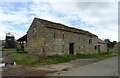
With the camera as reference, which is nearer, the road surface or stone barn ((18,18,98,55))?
the road surface

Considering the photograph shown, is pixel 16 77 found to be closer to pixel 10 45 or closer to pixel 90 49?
pixel 90 49

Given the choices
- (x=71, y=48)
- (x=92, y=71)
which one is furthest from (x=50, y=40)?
(x=92, y=71)

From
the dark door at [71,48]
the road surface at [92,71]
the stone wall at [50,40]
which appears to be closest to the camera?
the road surface at [92,71]

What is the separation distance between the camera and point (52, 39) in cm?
1770

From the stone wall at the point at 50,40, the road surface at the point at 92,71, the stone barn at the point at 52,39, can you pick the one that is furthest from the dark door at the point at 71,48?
the road surface at the point at 92,71

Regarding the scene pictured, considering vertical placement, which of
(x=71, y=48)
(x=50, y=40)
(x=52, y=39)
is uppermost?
Answer: (x=52, y=39)

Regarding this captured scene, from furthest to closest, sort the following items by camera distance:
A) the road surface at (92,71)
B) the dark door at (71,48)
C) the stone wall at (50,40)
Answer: the dark door at (71,48), the stone wall at (50,40), the road surface at (92,71)

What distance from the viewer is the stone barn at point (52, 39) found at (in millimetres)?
17359

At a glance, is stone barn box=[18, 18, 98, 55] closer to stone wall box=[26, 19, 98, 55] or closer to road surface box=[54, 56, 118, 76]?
stone wall box=[26, 19, 98, 55]

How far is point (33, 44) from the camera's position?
20078 mm

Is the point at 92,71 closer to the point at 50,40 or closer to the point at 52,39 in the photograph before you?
the point at 50,40

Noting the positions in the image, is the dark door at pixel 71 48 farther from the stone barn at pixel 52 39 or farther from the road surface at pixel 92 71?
the road surface at pixel 92 71

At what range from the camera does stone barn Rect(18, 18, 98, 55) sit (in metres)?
17.4

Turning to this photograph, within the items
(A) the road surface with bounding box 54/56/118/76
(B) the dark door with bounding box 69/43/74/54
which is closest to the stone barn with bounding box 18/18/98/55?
(B) the dark door with bounding box 69/43/74/54
